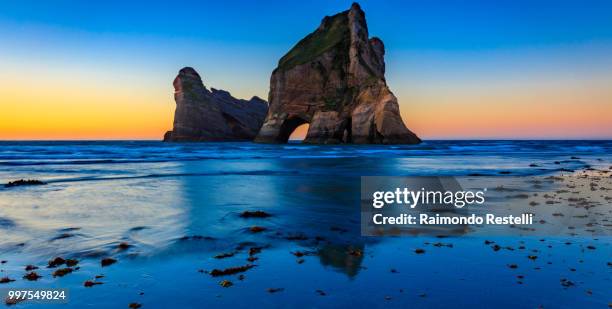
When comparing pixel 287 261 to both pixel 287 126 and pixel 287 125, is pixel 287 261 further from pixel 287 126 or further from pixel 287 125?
pixel 287 126

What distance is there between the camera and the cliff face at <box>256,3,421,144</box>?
8421 cm

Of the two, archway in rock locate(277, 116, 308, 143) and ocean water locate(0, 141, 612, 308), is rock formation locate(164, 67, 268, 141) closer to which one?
archway in rock locate(277, 116, 308, 143)

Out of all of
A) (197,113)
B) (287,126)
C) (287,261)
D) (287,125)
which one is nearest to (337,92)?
(287,125)

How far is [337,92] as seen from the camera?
96312 mm

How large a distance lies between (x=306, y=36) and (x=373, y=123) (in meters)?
45.7

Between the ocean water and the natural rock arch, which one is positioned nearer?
the ocean water

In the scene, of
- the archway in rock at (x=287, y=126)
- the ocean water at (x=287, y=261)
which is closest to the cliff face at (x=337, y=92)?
the archway in rock at (x=287, y=126)

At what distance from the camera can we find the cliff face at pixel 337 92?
84.2m

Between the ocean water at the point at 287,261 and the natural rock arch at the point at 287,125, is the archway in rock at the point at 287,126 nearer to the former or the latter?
the natural rock arch at the point at 287,125

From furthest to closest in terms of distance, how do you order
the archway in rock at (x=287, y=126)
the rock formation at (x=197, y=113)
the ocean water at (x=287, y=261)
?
the rock formation at (x=197, y=113)
the archway in rock at (x=287, y=126)
the ocean water at (x=287, y=261)

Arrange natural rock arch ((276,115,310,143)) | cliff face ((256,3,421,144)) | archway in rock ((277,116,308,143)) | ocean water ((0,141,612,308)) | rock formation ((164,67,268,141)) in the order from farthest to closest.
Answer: rock formation ((164,67,268,141))
archway in rock ((277,116,308,143))
natural rock arch ((276,115,310,143))
cliff face ((256,3,421,144))
ocean water ((0,141,612,308))

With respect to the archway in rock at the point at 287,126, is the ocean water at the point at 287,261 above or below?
below

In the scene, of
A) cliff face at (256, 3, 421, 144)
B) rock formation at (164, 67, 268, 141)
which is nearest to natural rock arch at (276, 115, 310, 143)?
cliff face at (256, 3, 421, 144)

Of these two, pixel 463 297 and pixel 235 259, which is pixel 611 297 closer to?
pixel 463 297
